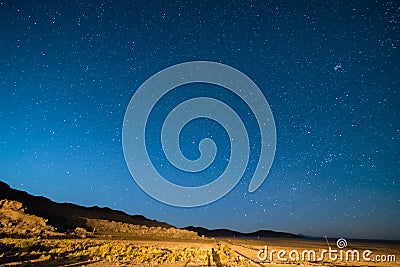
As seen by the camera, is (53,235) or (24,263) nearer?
(24,263)

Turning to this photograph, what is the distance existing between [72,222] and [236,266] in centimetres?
3769

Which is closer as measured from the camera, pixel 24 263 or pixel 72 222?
pixel 24 263

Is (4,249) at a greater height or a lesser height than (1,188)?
lesser

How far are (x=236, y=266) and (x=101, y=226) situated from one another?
127ft

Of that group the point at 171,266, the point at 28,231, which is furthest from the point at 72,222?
the point at 171,266

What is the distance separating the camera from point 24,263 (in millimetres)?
14047

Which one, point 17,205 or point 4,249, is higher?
point 17,205

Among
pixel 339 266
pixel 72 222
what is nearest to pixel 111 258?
pixel 339 266

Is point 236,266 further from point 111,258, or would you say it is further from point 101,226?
point 101,226

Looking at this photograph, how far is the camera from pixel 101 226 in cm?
5166

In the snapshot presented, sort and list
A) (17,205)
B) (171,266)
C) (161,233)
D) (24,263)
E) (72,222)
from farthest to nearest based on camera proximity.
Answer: (161,233), (72,222), (17,205), (171,266), (24,263)

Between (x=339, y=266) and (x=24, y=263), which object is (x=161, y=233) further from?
(x=24, y=263)

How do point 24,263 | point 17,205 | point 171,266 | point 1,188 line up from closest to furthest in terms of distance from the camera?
1. point 24,263
2. point 171,266
3. point 17,205
4. point 1,188

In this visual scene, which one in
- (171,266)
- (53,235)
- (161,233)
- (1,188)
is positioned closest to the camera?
(171,266)
